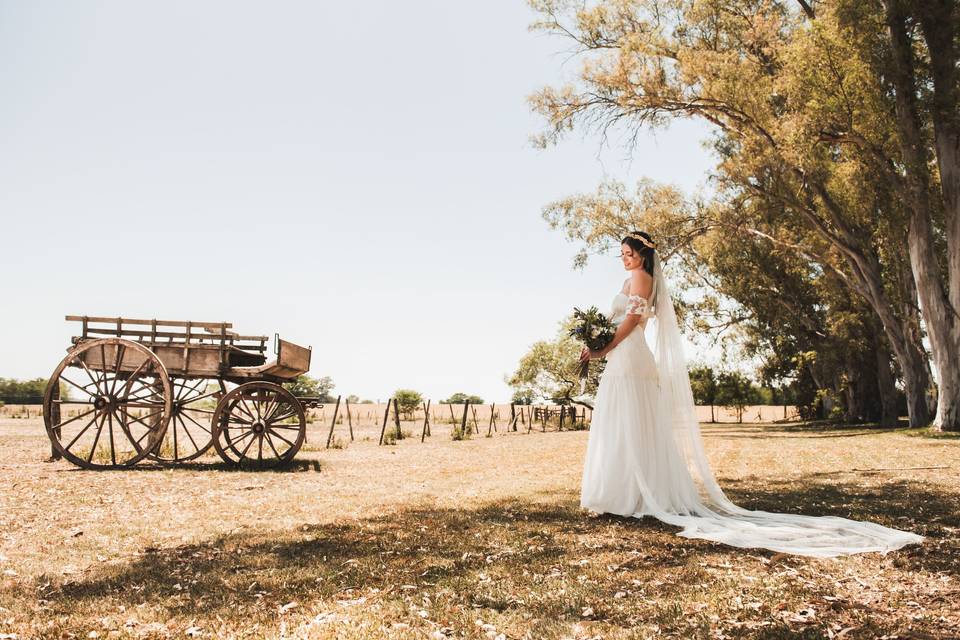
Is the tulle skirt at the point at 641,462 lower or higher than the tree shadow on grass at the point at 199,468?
higher

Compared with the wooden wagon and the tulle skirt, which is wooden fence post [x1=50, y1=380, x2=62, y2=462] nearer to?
the wooden wagon

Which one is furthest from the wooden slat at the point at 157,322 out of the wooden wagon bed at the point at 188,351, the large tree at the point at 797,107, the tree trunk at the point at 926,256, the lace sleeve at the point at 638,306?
the tree trunk at the point at 926,256

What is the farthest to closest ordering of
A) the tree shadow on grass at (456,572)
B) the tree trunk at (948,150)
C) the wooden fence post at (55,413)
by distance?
the tree trunk at (948,150) < the wooden fence post at (55,413) < the tree shadow on grass at (456,572)

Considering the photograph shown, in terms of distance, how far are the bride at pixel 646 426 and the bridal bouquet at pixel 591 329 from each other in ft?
0.41

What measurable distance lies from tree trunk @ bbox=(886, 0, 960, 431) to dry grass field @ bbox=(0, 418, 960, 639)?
11.1m

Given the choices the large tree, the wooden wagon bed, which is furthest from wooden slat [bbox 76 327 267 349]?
the large tree

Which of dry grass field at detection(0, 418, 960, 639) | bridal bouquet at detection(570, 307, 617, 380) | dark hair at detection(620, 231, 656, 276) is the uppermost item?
dark hair at detection(620, 231, 656, 276)

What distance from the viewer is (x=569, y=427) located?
3938cm

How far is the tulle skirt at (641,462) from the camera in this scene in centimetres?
631

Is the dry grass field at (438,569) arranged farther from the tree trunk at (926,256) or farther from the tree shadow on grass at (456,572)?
the tree trunk at (926,256)

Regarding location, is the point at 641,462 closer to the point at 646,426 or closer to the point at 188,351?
the point at 646,426

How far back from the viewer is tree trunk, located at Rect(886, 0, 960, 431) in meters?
16.5

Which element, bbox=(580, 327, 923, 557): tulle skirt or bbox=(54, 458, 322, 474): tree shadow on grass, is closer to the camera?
bbox=(580, 327, 923, 557): tulle skirt

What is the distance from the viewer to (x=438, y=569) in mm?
4645
